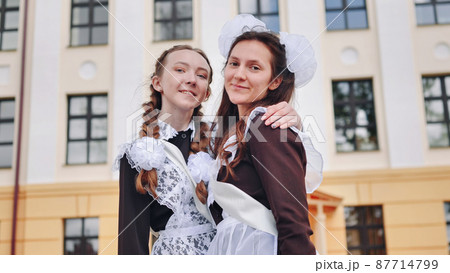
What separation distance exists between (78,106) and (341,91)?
126 cm

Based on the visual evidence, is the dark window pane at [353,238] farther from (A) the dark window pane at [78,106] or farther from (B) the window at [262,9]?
(A) the dark window pane at [78,106]

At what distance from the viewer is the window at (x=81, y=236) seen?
2.30 metres

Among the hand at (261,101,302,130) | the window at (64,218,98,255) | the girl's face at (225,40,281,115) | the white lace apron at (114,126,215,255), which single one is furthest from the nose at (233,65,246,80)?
the window at (64,218,98,255)

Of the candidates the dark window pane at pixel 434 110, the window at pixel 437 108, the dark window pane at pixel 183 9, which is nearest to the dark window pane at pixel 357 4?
the window at pixel 437 108

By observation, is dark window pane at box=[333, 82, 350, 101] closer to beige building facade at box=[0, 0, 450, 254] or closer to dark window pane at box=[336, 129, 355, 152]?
beige building facade at box=[0, 0, 450, 254]

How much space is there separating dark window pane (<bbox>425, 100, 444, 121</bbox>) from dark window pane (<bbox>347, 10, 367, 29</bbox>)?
→ 1.63 ft

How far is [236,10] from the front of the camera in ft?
7.95

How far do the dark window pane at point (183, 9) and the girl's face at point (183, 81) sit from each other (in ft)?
4.73

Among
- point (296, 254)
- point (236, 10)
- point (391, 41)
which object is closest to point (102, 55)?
point (236, 10)

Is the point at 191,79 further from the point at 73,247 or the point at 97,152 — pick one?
the point at 73,247

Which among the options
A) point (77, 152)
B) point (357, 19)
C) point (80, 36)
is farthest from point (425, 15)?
point (77, 152)

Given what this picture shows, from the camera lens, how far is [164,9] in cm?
256

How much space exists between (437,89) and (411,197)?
1.69ft

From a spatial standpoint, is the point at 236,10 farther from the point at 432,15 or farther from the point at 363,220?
the point at 363,220
